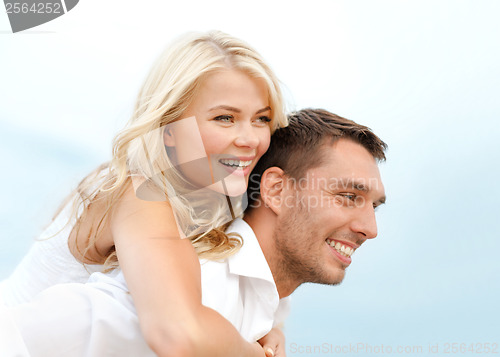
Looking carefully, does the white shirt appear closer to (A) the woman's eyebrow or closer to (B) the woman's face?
(B) the woman's face

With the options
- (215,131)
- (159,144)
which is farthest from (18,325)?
(215,131)

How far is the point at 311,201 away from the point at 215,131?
682mm

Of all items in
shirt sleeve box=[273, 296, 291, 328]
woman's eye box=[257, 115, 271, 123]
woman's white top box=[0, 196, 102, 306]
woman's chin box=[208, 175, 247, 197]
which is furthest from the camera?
shirt sleeve box=[273, 296, 291, 328]

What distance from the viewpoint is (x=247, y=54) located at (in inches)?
115

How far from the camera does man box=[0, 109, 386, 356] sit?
2.43 metres

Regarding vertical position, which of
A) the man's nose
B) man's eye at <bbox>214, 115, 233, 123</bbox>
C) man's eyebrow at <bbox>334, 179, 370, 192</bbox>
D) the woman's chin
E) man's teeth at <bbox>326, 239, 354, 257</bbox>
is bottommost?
man's teeth at <bbox>326, 239, 354, 257</bbox>

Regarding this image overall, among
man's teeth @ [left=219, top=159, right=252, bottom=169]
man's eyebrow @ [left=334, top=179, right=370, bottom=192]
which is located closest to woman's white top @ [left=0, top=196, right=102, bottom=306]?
man's teeth @ [left=219, top=159, right=252, bottom=169]

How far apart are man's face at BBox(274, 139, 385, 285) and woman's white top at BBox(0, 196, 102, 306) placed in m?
1.11

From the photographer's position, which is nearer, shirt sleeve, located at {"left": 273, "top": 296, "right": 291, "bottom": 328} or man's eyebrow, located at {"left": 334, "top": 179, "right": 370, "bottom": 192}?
man's eyebrow, located at {"left": 334, "top": 179, "right": 370, "bottom": 192}

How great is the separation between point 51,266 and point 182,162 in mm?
1035

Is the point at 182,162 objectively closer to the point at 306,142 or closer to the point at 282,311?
the point at 306,142

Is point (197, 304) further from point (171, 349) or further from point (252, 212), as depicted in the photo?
point (252, 212)

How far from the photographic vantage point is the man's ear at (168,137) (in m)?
2.90

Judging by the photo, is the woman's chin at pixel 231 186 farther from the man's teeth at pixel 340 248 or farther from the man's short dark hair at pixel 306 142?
the man's teeth at pixel 340 248
